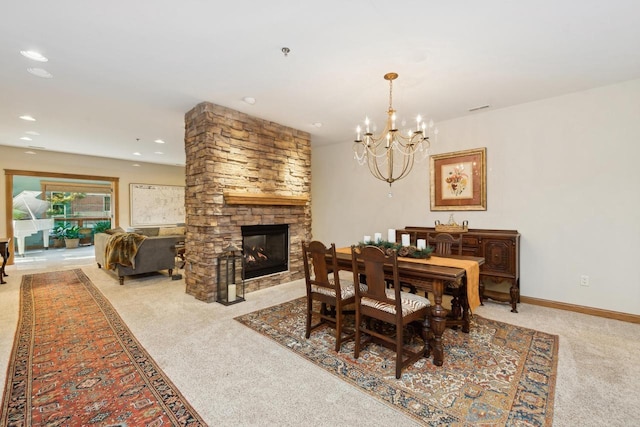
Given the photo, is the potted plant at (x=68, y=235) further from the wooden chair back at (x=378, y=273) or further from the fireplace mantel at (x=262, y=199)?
the wooden chair back at (x=378, y=273)

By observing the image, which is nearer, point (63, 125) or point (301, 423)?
point (301, 423)

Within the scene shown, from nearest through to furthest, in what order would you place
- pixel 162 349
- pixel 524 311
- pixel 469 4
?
pixel 469 4
pixel 162 349
pixel 524 311

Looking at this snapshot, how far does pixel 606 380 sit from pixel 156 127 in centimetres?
624

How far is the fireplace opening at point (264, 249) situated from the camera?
14.7ft

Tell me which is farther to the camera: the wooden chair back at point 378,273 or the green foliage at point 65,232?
the green foliage at point 65,232

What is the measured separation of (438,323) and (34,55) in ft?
13.7

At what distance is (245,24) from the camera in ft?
7.27

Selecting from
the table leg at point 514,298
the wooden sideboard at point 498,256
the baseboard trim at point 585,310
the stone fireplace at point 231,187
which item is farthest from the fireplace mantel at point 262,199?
the baseboard trim at point 585,310

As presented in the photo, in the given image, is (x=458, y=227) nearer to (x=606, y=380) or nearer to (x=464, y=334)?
(x=464, y=334)

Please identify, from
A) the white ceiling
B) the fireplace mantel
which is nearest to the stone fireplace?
the fireplace mantel

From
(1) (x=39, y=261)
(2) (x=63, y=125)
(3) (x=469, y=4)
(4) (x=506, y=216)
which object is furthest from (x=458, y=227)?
(1) (x=39, y=261)

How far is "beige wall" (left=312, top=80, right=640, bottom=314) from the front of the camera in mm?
3244

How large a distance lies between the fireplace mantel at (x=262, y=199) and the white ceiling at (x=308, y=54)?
47.4 inches

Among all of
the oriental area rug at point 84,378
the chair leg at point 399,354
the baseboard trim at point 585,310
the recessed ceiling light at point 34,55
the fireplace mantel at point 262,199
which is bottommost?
the oriental area rug at point 84,378
